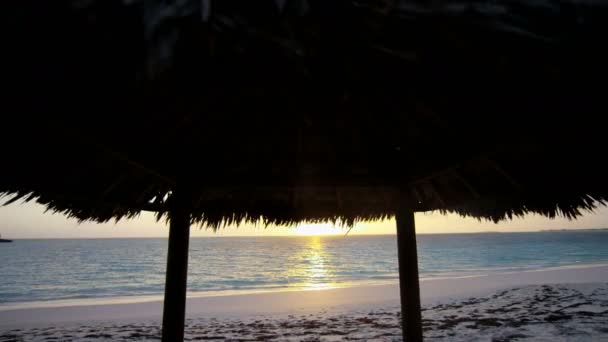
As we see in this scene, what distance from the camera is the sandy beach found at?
5684mm

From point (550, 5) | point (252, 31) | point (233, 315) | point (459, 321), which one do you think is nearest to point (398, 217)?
point (550, 5)

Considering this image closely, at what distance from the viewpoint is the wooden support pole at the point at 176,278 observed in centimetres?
256

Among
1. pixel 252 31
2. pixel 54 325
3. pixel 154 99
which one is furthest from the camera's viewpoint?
pixel 54 325

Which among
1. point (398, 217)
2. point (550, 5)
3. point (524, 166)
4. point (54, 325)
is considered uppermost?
point (550, 5)

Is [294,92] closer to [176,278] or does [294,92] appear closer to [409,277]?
[176,278]

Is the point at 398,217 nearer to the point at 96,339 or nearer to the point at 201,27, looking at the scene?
the point at 201,27

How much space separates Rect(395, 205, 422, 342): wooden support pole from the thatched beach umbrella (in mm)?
337

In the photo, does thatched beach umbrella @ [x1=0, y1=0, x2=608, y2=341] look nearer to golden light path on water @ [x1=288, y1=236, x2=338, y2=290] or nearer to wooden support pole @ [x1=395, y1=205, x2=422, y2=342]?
wooden support pole @ [x1=395, y1=205, x2=422, y2=342]

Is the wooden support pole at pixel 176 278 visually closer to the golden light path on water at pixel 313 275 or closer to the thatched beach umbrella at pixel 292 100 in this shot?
the thatched beach umbrella at pixel 292 100

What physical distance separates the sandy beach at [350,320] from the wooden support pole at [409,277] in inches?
95.6

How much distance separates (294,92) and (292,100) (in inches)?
5.1

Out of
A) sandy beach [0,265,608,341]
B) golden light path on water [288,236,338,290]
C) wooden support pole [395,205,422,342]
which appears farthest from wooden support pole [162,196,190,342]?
golden light path on water [288,236,338,290]

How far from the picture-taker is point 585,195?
2.79m

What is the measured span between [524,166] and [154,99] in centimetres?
218
